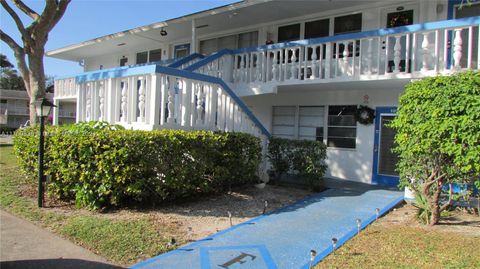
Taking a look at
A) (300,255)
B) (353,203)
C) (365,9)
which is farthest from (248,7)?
(300,255)

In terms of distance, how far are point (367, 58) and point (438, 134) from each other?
145 inches

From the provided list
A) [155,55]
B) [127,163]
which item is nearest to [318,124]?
[127,163]

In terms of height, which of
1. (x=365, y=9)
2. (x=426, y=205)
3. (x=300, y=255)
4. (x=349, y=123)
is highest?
(x=365, y=9)

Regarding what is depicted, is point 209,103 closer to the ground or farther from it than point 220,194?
farther from it

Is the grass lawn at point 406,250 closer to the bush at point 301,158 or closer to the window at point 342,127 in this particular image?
the bush at point 301,158

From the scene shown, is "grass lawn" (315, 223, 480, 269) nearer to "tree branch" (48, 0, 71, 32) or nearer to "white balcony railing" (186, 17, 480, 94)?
"white balcony railing" (186, 17, 480, 94)

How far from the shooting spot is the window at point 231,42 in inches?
511

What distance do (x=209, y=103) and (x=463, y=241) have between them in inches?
213

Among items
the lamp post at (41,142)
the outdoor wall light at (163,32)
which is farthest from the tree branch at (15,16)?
the lamp post at (41,142)

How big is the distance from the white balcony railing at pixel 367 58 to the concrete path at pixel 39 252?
18.6ft

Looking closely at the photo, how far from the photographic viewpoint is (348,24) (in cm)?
1072

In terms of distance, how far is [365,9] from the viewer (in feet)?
33.7

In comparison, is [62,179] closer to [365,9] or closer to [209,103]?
[209,103]

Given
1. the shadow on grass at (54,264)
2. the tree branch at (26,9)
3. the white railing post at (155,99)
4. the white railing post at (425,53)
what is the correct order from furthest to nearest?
1. the tree branch at (26,9)
2. the white railing post at (425,53)
3. the white railing post at (155,99)
4. the shadow on grass at (54,264)
